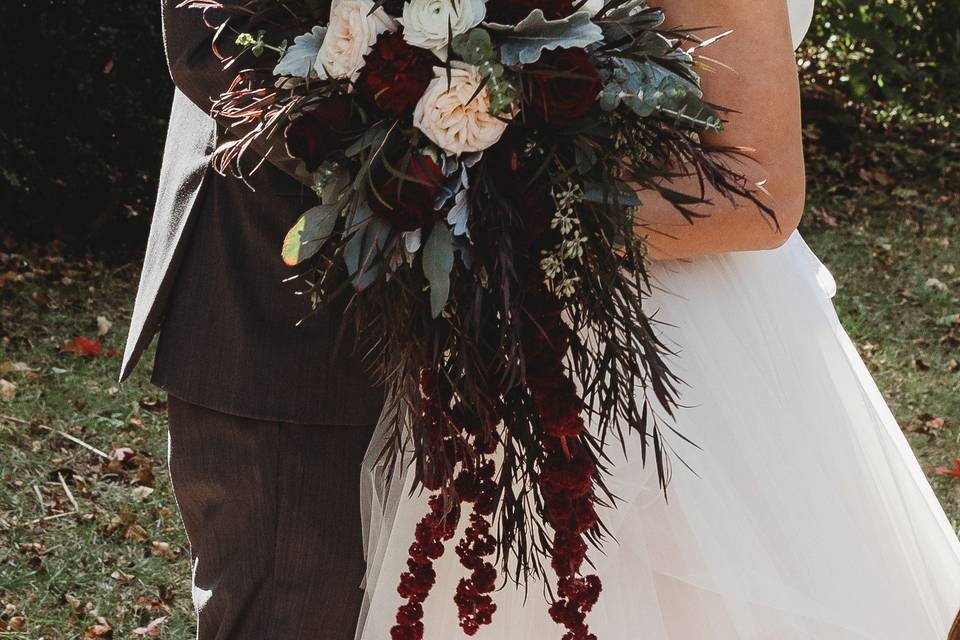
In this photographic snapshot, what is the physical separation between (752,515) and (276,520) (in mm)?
815

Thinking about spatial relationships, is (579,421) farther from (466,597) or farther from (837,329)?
(837,329)

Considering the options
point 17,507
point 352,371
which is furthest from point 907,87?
point 352,371

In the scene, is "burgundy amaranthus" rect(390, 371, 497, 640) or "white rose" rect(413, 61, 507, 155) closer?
"white rose" rect(413, 61, 507, 155)

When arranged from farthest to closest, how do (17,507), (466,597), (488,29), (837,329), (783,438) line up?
(17,507)
(837,329)
(783,438)
(466,597)
(488,29)

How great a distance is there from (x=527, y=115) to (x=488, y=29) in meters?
0.12

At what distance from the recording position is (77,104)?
5719 mm

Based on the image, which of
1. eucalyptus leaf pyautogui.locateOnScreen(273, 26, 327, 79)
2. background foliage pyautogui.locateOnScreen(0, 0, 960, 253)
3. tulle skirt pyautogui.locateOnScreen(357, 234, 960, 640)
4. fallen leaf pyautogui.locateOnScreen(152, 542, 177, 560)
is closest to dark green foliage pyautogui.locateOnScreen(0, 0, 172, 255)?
background foliage pyautogui.locateOnScreen(0, 0, 960, 253)

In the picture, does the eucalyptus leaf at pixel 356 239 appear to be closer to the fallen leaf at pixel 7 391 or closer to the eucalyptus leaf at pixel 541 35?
the eucalyptus leaf at pixel 541 35

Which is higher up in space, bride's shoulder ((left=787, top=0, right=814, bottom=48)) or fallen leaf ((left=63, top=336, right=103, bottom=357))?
bride's shoulder ((left=787, top=0, right=814, bottom=48))

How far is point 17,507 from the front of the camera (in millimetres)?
4121

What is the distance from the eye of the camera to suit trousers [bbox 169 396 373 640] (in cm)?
204

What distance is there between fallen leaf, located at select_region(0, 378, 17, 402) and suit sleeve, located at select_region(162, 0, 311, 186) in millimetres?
3346

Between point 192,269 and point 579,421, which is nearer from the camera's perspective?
point 579,421

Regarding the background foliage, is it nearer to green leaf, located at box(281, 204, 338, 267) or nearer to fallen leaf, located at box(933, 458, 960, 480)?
fallen leaf, located at box(933, 458, 960, 480)
